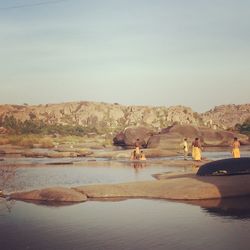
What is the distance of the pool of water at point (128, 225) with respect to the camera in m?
12.1

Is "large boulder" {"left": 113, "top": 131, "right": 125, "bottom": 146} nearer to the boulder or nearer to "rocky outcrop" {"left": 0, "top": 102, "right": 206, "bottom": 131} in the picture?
the boulder

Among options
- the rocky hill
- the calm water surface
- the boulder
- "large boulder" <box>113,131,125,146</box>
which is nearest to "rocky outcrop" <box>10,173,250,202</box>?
the boulder

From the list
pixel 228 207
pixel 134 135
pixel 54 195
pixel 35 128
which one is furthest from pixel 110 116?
pixel 228 207

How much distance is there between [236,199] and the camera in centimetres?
1828

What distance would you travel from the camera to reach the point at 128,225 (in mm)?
14328

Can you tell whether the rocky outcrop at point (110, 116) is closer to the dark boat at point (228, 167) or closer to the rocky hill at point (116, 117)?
the rocky hill at point (116, 117)

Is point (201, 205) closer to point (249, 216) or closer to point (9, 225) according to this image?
point (249, 216)

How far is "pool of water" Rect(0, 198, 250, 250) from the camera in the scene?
1211cm

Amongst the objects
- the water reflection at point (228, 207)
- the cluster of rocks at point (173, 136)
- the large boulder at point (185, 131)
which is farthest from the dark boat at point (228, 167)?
the large boulder at point (185, 131)

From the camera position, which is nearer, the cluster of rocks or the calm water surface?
the calm water surface

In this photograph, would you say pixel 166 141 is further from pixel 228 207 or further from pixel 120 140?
A: pixel 228 207

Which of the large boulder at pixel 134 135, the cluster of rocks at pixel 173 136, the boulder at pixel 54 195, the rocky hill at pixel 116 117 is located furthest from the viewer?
the rocky hill at pixel 116 117

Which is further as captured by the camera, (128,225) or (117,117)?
(117,117)

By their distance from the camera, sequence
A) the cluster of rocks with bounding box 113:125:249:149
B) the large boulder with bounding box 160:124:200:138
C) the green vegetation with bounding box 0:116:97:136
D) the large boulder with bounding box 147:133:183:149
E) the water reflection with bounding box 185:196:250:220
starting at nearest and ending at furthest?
1. the water reflection with bounding box 185:196:250:220
2. the large boulder with bounding box 147:133:183:149
3. the cluster of rocks with bounding box 113:125:249:149
4. the large boulder with bounding box 160:124:200:138
5. the green vegetation with bounding box 0:116:97:136
